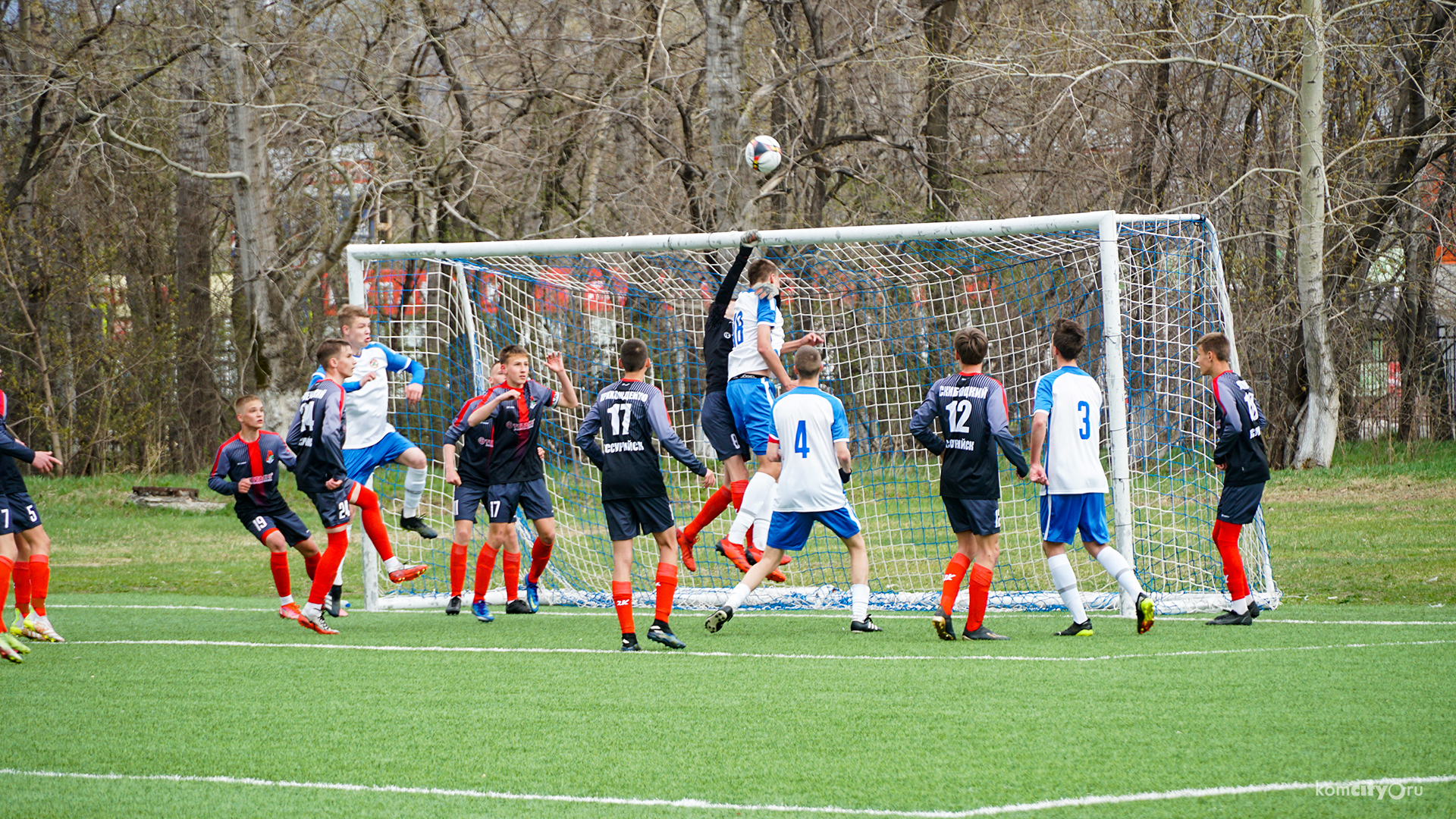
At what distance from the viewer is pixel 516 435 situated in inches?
353

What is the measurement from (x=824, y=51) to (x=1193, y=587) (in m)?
12.7

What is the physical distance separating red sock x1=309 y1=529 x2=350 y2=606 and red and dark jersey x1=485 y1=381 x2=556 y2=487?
1136 millimetres

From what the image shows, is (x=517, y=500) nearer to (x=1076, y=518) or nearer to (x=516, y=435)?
(x=516, y=435)

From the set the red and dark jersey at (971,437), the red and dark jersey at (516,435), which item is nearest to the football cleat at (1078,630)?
the red and dark jersey at (971,437)

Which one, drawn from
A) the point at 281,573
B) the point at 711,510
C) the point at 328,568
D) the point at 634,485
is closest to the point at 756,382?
the point at 711,510

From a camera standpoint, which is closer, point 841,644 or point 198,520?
point 841,644

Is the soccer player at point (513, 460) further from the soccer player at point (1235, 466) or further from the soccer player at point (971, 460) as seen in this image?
the soccer player at point (1235, 466)

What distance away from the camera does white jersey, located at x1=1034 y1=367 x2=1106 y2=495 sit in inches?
294

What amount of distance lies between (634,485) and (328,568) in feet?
8.31

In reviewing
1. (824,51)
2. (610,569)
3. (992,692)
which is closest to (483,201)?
(824,51)

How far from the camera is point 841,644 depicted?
298 inches

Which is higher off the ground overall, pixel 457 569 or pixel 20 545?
pixel 20 545

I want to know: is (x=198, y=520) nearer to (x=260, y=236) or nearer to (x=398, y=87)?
(x=260, y=236)

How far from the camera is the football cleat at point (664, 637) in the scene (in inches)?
293
